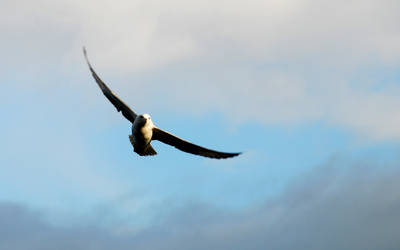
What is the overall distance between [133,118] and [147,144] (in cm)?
213

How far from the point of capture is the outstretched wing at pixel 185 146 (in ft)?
131

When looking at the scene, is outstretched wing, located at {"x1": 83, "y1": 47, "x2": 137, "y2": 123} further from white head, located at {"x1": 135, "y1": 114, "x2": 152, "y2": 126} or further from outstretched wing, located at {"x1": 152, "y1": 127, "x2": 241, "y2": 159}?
white head, located at {"x1": 135, "y1": 114, "x2": 152, "y2": 126}

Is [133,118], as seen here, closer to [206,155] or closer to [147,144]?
[147,144]

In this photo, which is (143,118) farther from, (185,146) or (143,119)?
(185,146)

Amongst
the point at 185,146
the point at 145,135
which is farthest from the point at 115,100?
the point at 185,146

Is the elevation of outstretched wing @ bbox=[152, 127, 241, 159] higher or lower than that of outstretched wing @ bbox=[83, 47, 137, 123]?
lower

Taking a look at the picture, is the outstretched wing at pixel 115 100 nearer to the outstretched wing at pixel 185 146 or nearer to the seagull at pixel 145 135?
the seagull at pixel 145 135

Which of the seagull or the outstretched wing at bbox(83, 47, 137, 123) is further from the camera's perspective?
the outstretched wing at bbox(83, 47, 137, 123)

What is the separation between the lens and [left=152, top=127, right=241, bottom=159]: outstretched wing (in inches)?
1569

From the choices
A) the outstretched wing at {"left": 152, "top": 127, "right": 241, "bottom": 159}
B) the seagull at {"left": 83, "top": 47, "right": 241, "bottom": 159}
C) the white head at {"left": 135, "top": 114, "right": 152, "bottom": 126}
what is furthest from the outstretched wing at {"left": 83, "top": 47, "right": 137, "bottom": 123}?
the white head at {"left": 135, "top": 114, "right": 152, "bottom": 126}

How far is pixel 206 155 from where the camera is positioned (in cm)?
4128

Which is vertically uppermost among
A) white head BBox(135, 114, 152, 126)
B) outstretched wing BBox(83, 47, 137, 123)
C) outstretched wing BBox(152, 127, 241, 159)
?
outstretched wing BBox(83, 47, 137, 123)

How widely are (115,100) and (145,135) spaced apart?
426 cm

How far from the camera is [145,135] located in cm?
3691
